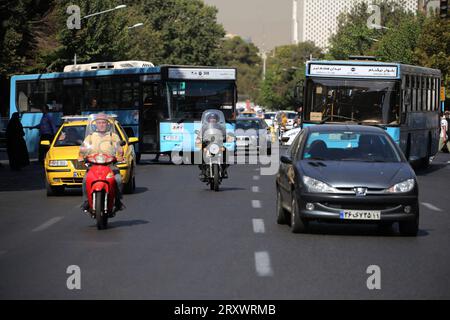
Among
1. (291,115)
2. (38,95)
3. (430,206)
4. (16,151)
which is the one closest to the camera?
(430,206)

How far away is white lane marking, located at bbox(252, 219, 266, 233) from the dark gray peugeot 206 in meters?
0.45

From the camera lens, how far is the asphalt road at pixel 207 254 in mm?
10008

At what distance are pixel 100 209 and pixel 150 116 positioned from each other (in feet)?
73.8

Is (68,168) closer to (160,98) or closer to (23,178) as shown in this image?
(23,178)

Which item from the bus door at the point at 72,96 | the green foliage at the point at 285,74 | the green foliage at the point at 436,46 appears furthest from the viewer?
the green foliage at the point at 285,74

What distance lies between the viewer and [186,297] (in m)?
9.46

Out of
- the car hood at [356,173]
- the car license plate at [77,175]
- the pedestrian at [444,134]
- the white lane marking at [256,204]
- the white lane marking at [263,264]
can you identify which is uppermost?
the car hood at [356,173]

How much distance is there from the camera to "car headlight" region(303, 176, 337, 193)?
1466 centimetres

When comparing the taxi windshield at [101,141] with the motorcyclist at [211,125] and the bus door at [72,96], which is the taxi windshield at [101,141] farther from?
the bus door at [72,96]

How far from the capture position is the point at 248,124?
50.1 meters

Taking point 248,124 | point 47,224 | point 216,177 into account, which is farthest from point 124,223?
point 248,124

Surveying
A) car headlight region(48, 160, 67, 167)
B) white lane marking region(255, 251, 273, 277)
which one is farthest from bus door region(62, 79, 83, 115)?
white lane marking region(255, 251, 273, 277)

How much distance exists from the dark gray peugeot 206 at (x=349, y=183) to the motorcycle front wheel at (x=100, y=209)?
2.52 meters

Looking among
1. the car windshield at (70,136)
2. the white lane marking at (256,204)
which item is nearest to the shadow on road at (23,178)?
the car windshield at (70,136)
